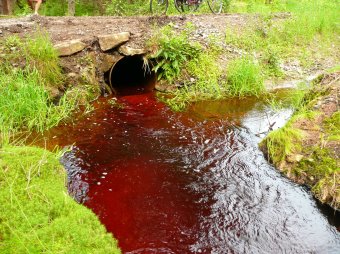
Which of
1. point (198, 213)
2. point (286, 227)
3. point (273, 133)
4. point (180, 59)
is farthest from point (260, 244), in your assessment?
point (180, 59)

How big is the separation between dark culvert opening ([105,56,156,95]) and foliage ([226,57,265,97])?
2.31 metres

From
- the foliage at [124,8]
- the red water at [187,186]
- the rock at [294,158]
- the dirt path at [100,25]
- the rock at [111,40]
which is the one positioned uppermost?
the foliage at [124,8]

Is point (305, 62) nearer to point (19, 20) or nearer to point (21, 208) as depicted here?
point (19, 20)

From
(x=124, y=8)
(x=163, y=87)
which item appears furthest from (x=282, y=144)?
(x=124, y=8)

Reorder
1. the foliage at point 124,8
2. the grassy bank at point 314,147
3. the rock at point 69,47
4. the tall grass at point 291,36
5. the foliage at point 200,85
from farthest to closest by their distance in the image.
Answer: the foliage at point 124,8, the tall grass at point 291,36, the foliage at point 200,85, the rock at point 69,47, the grassy bank at point 314,147

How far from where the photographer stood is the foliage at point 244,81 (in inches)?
393

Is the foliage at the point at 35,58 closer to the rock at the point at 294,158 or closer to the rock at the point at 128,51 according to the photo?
the rock at the point at 128,51

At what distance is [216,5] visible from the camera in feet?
48.9

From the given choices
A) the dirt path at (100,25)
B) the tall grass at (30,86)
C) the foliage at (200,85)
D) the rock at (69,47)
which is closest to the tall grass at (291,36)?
the dirt path at (100,25)

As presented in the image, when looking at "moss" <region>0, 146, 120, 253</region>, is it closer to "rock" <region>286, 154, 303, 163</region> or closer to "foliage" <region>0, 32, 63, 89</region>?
"rock" <region>286, 154, 303, 163</region>

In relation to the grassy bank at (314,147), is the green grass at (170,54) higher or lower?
higher

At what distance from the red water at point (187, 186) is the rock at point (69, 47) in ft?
5.97

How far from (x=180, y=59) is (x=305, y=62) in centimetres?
461

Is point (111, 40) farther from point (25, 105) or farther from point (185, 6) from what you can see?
point (185, 6)
